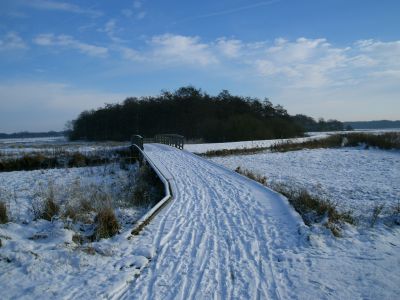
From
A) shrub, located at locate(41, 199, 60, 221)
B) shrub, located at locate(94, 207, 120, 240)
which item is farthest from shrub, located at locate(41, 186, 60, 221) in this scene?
shrub, located at locate(94, 207, 120, 240)

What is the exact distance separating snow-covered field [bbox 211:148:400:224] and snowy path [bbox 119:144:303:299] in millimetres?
2407

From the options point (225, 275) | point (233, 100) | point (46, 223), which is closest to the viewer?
point (225, 275)

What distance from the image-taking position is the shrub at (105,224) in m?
6.41

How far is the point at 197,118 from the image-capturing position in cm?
6006

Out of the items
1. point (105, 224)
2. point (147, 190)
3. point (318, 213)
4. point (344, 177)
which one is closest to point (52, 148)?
point (147, 190)

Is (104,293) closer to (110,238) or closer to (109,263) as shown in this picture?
(109,263)

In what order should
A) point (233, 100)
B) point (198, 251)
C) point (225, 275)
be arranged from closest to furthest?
point (225, 275) < point (198, 251) < point (233, 100)

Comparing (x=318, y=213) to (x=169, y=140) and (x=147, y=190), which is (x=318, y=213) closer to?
(x=147, y=190)

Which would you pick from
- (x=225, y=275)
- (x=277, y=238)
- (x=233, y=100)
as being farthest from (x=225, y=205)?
(x=233, y=100)

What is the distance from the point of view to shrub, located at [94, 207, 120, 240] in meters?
6.41

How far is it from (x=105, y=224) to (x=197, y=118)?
53853 millimetres

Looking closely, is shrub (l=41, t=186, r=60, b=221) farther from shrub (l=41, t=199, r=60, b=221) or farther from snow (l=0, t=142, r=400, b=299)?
snow (l=0, t=142, r=400, b=299)

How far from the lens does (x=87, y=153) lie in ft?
90.1

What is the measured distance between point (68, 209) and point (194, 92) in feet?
200
